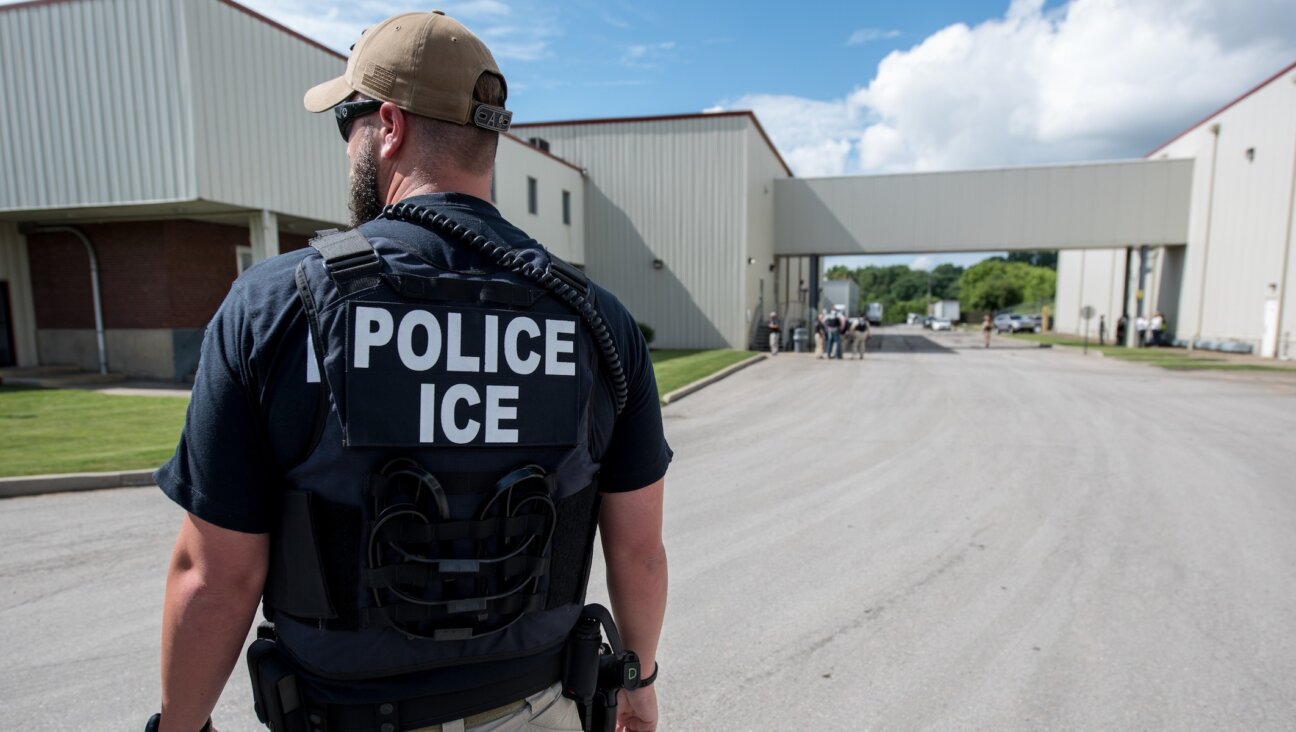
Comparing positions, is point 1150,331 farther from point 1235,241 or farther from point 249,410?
point 249,410

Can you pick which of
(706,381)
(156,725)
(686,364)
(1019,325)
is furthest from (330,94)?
(1019,325)

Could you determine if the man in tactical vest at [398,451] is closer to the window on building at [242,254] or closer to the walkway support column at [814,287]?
the window on building at [242,254]

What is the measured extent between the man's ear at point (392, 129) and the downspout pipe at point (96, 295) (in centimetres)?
1810

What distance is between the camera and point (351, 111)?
1505 millimetres

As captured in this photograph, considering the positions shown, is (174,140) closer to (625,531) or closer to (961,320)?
(625,531)

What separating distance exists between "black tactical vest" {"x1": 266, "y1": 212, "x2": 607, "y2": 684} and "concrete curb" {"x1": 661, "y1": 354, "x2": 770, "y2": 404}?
39.9 ft

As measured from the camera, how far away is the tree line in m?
85.1

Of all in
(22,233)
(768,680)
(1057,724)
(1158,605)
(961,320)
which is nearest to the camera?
(1057,724)

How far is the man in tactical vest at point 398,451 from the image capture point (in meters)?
1.27

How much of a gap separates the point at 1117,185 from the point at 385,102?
34.3 metres

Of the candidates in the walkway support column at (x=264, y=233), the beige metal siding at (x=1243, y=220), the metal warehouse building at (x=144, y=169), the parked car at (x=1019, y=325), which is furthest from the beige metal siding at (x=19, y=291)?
the parked car at (x=1019, y=325)

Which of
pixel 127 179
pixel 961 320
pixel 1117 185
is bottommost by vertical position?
pixel 961 320

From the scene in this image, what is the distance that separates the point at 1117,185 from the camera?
28.7m

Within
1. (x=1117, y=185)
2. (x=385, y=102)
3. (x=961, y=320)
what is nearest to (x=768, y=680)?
(x=385, y=102)
